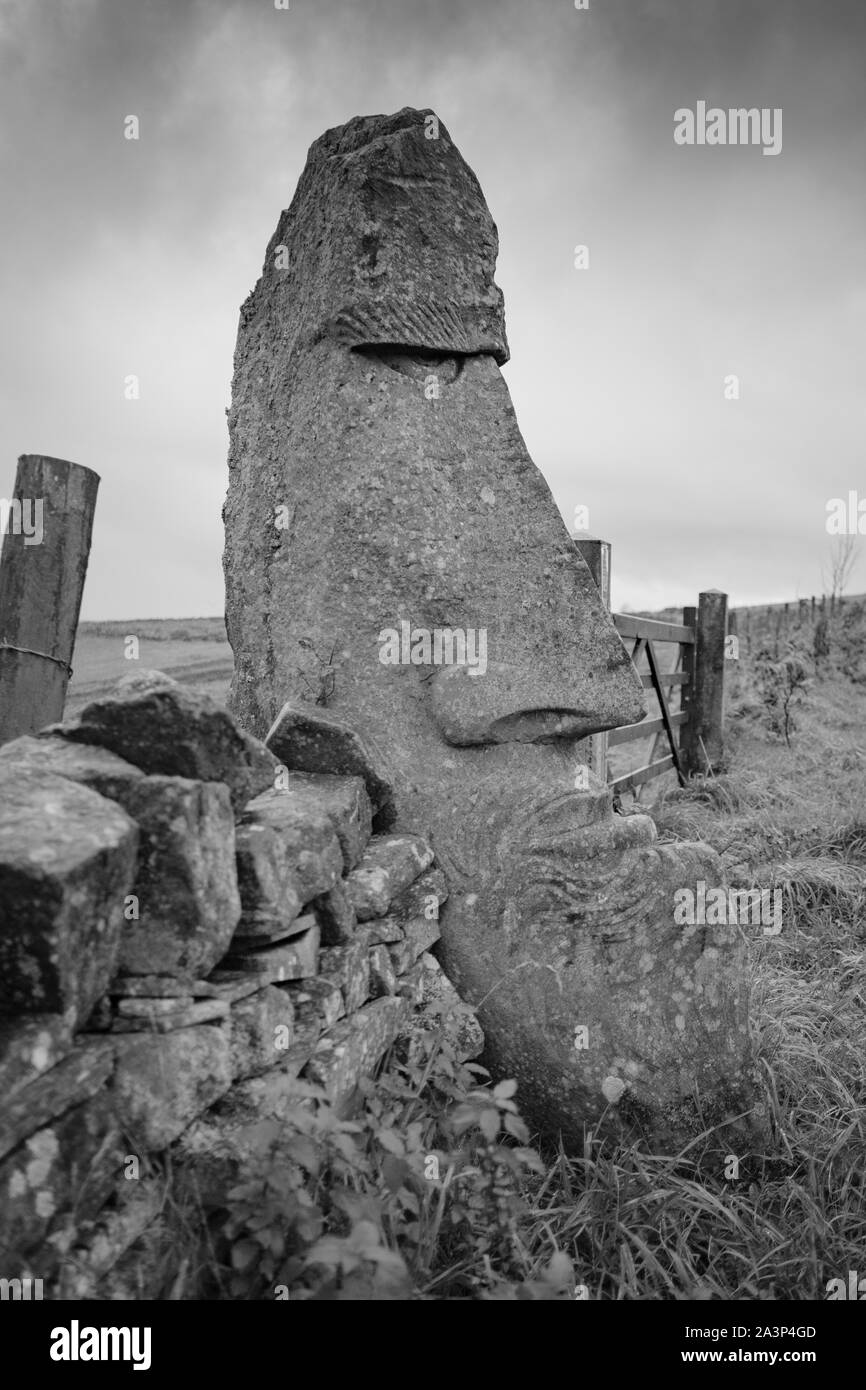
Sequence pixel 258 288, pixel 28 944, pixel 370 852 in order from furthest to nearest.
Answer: pixel 258 288 → pixel 370 852 → pixel 28 944

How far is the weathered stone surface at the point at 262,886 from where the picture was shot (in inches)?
85.4

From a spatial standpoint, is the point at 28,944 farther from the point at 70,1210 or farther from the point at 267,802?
the point at 267,802

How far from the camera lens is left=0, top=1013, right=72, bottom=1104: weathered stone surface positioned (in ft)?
5.16

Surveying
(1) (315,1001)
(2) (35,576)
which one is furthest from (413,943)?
(2) (35,576)

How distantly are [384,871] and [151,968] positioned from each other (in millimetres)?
964

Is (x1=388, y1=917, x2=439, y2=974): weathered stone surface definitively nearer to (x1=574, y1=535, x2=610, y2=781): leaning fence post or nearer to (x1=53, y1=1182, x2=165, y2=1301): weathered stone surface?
(x1=53, y1=1182, x2=165, y2=1301): weathered stone surface

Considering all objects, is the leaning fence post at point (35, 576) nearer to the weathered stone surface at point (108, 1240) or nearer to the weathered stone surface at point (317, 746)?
the weathered stone surface at point (317, 746)

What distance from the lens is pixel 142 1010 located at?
186 cm

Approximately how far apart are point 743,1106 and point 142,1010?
207 centimetres

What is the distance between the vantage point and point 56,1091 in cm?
164

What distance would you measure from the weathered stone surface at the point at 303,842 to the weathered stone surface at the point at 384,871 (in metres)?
0.16

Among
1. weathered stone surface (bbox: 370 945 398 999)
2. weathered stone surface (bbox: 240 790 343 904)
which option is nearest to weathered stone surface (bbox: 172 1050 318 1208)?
weathered stone surface (bbox: 240 790 343 904)

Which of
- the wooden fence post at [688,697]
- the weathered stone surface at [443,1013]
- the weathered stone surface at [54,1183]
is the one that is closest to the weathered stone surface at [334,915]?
the weathered stone surface at [443,1013]
